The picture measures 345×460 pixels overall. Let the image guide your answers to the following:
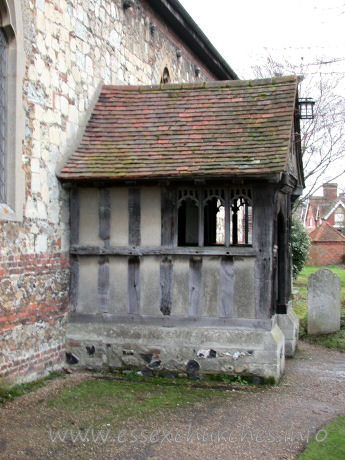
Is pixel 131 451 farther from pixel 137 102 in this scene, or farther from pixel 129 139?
pixel 137 102

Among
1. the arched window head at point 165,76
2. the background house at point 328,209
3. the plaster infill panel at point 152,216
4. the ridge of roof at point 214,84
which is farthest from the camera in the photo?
the background house at point 328,209

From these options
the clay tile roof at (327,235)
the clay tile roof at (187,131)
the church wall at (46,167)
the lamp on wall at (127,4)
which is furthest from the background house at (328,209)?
the church wall at (46,167)

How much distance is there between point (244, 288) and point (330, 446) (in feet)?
8.72

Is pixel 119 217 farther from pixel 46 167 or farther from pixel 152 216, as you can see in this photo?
pixel 46 167

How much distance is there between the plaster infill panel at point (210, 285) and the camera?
786 centimetres

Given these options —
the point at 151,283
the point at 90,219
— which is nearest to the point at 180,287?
the point at 151,283

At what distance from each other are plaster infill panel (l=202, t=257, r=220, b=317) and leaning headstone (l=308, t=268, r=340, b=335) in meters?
4.11

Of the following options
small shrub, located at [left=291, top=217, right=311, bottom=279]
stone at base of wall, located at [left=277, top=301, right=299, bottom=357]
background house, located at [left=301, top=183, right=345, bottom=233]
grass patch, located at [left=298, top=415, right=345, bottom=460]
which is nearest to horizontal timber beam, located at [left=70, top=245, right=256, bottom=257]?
stone at base of wall, located at [left=277, top=301, right=299, bottom=357]

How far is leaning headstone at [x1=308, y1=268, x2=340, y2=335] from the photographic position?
1132 centimetres

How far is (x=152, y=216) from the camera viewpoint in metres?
8.05

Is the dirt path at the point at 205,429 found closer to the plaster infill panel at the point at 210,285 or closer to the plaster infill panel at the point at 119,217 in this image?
the plaster infill panel at the point at 210,285

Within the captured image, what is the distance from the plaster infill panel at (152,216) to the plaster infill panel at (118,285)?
47cm

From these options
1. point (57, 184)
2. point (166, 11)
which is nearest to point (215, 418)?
point (57, 184)

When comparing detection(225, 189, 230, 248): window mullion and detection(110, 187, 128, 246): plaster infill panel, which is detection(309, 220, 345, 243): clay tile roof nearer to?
detection(225, 189, 230, 248): window mullion
